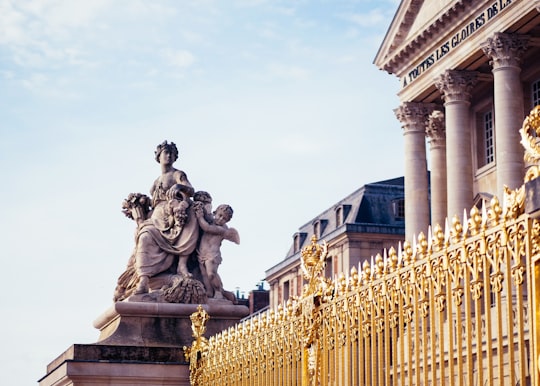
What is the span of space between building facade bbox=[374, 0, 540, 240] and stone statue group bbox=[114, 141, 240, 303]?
28.2 meters

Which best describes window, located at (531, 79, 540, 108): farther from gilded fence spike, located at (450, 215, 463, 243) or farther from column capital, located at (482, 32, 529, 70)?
gilded fence spike, located at (450, 215, 463, 243)

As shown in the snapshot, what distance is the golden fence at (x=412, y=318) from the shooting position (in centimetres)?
788

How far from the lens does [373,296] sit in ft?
32.9

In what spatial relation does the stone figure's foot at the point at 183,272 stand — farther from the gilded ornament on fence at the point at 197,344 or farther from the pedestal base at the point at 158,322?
the gilded ornament on fence at the point at 197,344

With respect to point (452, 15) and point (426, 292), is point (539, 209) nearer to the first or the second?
point (426, 292)

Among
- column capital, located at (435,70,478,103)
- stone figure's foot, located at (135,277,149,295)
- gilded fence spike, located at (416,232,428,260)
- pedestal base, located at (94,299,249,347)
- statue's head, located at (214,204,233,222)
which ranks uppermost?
column capital, located at (435,70,478,103)

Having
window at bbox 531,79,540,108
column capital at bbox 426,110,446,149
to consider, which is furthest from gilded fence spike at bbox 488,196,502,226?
column capital at bbox 426,110,446,149

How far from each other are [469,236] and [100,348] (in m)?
7.68

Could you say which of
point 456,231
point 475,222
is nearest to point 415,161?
point 456,231

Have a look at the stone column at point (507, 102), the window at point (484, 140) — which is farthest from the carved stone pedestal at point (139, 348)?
the window at point (484, 140)

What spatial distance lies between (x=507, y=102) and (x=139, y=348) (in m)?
32.2

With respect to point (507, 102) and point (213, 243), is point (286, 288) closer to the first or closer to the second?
point (507, 102)

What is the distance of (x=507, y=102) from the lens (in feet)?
149

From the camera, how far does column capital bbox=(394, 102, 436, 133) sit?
5306cm
